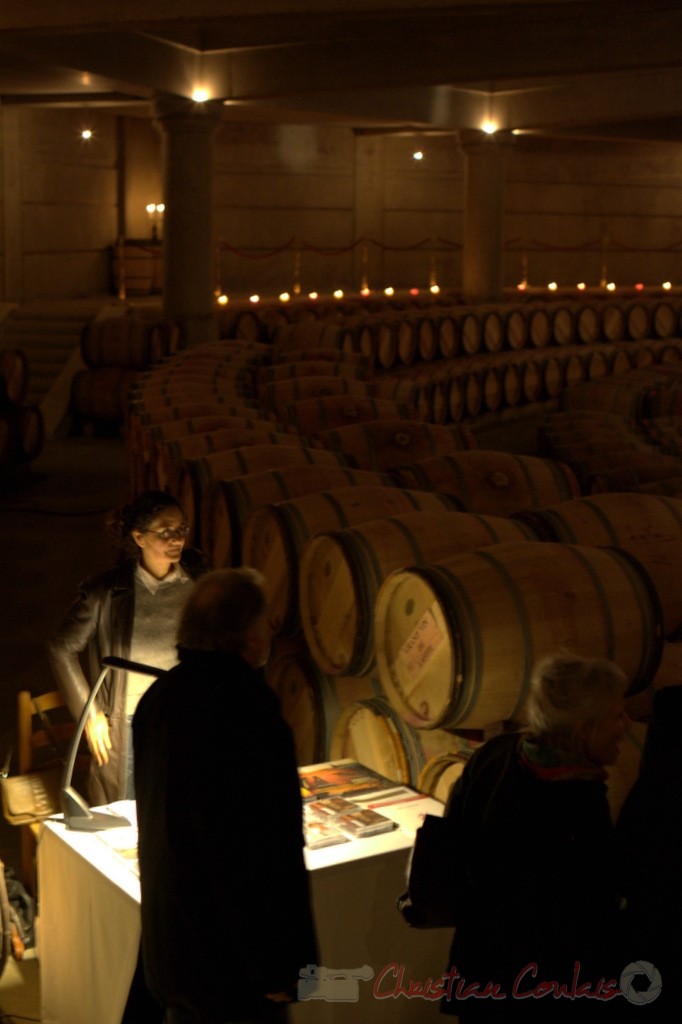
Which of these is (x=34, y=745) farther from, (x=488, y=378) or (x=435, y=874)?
(x=488, y=378)

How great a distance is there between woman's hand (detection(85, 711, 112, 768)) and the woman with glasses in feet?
0.38

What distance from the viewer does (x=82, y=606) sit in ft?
12.5

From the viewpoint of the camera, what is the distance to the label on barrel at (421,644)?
3.71m

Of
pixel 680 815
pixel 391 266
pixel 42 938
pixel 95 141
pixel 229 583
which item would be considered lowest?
pixel 42 938

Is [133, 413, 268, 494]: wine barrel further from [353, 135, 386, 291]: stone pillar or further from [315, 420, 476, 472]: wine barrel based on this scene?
[353, 135, 386, 291]: stone pillar

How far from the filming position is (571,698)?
229cm

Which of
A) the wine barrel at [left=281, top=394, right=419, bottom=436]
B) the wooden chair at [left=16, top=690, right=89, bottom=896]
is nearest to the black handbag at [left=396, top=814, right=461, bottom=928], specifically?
the wooden chair at [left=16, top=690, right=89, bottom=896]

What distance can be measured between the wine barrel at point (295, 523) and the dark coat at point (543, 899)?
246 cm

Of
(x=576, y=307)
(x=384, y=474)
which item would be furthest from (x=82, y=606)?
(x=576, y=307)

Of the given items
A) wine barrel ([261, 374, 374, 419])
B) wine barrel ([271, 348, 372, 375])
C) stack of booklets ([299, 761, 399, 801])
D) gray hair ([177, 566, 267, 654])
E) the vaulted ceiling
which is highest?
the vaulted ceiling

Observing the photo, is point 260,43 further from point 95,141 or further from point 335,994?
point 335,994

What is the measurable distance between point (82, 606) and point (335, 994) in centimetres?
142

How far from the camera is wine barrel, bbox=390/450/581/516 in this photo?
602 centimetres

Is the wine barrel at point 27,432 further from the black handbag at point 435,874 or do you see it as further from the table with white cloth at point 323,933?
the black handbag at point 435,874
